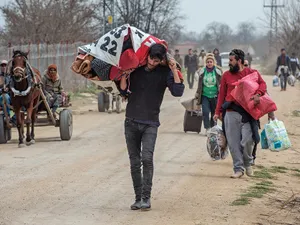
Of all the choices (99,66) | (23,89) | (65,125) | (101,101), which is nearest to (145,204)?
(99,66)

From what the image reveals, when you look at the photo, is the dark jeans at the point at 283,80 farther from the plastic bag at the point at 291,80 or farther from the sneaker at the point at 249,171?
the sneaker at the point at 249,171

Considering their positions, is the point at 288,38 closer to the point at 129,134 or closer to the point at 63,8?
the point at 63,8

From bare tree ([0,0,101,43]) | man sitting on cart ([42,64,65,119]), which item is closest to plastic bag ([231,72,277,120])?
man sitting on cart ([42,64,65,119])

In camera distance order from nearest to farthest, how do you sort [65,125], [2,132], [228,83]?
1. [228,83]
2. [2,132]
3. [65,125]

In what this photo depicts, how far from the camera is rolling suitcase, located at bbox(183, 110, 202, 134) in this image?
17922 mm

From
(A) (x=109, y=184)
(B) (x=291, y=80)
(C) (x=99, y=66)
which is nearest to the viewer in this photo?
(C) (x=99, y=66)

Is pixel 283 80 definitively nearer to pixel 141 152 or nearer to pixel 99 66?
pixel 141 152

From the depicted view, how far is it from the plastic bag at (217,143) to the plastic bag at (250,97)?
0.88 metres

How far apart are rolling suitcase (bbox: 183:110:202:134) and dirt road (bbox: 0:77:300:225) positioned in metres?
0.24

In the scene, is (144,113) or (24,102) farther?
(24,102)

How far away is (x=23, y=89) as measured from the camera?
51.3 ft

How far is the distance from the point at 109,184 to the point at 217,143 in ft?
6.32

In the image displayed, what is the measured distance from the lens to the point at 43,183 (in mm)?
11352

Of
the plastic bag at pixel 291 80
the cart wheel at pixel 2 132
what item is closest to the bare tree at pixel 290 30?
the plastic bag at pixel 291 80
